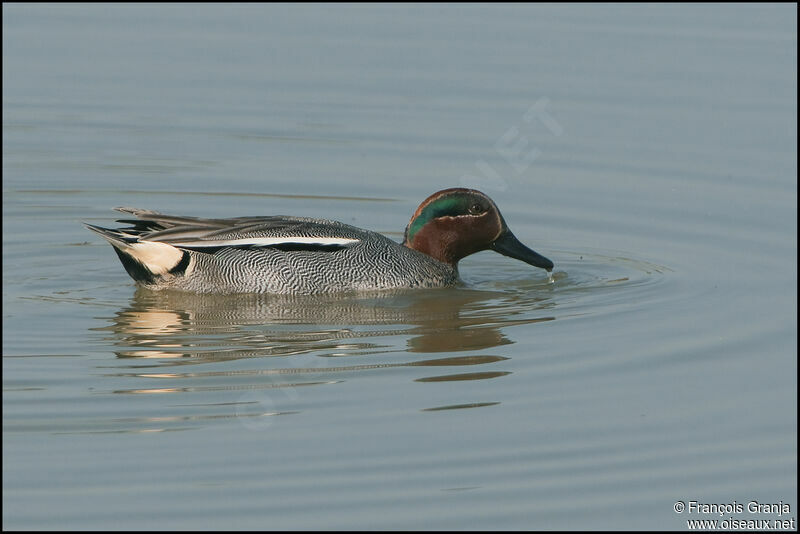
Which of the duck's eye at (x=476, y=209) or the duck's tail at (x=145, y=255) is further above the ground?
the duck's eye at (x=476, y=209)

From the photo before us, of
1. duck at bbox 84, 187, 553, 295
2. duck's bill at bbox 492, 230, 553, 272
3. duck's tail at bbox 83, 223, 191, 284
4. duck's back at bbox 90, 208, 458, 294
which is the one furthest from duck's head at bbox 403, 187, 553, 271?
duck's tail at bbox 83, 223, 191, 284

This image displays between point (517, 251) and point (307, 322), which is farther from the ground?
point (517, 251)

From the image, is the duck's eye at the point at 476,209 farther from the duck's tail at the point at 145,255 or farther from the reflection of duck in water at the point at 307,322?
the duck's tail at the point at 145,255

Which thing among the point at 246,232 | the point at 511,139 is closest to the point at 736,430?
the point at 246,232

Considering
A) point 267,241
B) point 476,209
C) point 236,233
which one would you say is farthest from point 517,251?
point 236,233

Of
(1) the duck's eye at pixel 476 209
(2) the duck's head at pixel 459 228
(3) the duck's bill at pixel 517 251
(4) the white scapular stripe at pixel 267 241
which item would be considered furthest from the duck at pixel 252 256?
(3) the duck's bill at pixel 517 251

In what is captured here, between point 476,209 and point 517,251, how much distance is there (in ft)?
1.66

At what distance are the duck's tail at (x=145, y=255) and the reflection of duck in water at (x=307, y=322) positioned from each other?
0.20 metres

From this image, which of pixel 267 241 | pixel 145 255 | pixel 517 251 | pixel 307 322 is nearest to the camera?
pixel 307 322

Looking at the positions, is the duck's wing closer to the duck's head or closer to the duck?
the duck

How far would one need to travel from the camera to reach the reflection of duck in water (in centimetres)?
→ 1066

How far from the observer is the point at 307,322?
1145 centimetres

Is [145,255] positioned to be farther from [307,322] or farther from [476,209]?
[476,209]

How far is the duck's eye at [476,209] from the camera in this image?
506 inches
